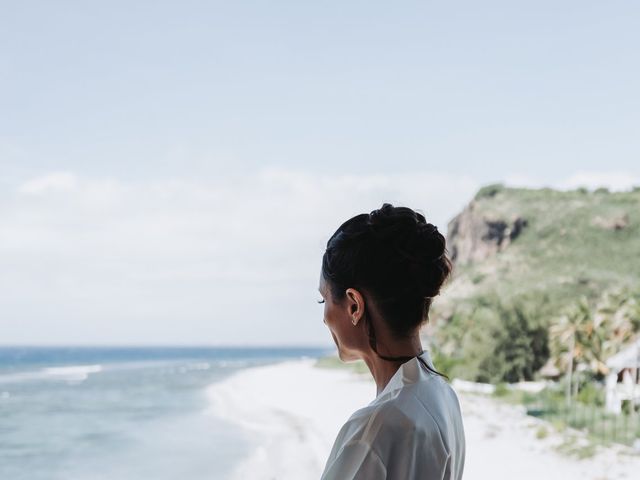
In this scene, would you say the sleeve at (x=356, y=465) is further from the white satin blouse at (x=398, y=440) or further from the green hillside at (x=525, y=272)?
the green hillside at (x=525, y=272)

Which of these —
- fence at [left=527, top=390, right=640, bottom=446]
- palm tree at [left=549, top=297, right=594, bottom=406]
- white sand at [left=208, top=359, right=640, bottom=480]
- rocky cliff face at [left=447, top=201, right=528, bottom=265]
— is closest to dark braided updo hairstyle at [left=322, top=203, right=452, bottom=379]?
white sand at [left=208, top=359, right=640, bottom=480]

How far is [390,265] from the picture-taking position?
66cm

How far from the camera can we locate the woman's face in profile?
0.68 meters

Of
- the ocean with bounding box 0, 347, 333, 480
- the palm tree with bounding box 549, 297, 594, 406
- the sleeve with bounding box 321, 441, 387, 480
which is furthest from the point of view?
the palm tree with bounding box 549, 297, 594, 406

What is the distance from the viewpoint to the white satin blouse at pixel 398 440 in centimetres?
60

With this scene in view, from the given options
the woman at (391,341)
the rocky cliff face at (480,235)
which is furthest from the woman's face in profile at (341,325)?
the rocky cliff face at (480,235)

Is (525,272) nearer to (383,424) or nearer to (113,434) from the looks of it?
(113,434)

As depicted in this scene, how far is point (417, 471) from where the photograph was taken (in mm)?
614

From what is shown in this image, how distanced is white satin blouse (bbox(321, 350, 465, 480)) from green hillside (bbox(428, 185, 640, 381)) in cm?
1440

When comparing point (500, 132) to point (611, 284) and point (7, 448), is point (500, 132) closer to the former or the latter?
point (7, 448)

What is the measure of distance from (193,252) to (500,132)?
1787 cm

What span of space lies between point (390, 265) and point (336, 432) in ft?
38.9

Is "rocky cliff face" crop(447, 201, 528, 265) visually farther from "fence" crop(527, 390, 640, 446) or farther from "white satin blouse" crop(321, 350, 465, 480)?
"white satin blouse" crop(321, 350, 465, 480)

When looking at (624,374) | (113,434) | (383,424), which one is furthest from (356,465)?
(624,374)
